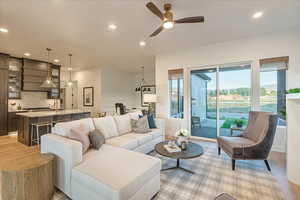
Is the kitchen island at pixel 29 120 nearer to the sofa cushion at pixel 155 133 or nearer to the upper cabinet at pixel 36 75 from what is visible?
the upper cabinet at pixel 36 75

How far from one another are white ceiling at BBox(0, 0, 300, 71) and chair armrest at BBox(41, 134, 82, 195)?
2.26 m

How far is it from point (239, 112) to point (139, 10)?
379 cm

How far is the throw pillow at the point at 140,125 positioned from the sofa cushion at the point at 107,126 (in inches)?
19.1

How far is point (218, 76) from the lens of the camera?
14.1ft

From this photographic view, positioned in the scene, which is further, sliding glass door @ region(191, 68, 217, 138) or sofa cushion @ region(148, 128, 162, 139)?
sliding glass door @ region(191, 68, 217, 138)

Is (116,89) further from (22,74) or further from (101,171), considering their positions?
(101,171)

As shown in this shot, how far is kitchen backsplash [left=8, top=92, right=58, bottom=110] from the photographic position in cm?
539

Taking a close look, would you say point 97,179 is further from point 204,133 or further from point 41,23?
point 204,133

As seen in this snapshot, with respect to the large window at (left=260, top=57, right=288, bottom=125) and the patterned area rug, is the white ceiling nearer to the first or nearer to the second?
the large window at (left=260, top=57, right=288, bottom=125)

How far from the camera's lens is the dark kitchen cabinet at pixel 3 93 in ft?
15.6

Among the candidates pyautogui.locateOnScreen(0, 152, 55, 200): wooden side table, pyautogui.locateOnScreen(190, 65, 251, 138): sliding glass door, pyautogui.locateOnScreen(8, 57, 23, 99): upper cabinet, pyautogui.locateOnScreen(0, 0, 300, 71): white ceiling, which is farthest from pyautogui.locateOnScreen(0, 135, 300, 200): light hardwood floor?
pyautogui.locateOnScreen(0, 0, 300, 71): white ceiling

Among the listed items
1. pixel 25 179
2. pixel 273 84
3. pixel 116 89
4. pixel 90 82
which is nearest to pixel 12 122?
pixel 90 82

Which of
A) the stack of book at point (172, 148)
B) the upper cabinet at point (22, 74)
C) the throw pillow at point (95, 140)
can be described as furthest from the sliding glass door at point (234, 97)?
the upper cabinet at point (22, 74)

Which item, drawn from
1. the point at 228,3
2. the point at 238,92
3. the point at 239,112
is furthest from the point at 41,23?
the point at 239,112
